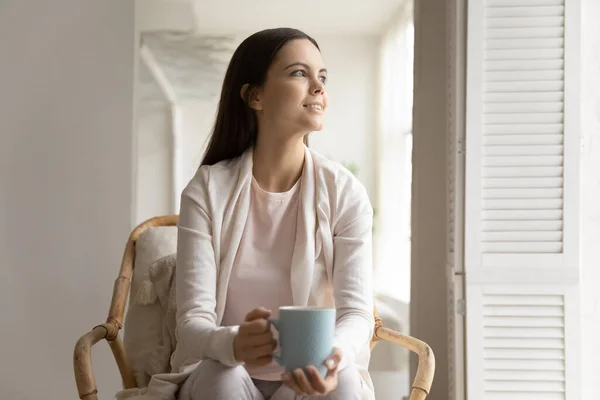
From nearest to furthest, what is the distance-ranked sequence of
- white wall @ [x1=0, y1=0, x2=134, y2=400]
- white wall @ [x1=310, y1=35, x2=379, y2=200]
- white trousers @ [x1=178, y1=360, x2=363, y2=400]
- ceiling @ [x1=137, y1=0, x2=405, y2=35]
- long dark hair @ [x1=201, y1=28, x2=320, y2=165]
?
white trousers @ [x1=178, y1=360, x2=363, y2=400], long dark hair @ [x1=201, y1=28, x2=320, y2=165], white wall @ [x1=0, y1=0, x2=134, y2=400], ceiling @ [x1=137, y1=0, x2=405, y2=35], white wall @ [x1=310, y1=35, x2=379, y2=200]

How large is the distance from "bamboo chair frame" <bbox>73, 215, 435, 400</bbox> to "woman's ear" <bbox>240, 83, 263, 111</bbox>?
0.61 m

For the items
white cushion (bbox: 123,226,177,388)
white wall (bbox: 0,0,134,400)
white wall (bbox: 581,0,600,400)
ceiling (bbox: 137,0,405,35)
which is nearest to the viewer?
white cushion (bbox: 123,226,177,388)

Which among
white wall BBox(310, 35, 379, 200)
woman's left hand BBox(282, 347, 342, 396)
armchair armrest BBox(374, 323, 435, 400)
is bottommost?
armchair armrest BBox(374, 323, 435, 400)

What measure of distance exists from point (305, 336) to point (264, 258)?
0.50 meters

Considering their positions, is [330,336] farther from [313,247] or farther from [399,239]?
[399,239]

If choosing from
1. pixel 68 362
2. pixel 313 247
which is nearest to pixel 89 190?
pixel 68 362

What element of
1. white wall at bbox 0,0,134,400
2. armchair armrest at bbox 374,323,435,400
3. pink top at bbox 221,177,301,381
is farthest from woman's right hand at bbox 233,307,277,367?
white wall at bbox 0,0,134,400

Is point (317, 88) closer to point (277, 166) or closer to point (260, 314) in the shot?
point (277, 166)

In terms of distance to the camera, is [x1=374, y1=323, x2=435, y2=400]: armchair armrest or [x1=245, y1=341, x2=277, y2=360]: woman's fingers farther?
[x1=374, y1=323, x2=435, y2=400]: armchair armrest

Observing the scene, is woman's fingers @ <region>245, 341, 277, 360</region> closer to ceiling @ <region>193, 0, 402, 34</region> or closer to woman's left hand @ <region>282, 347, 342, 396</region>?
woman's left hand @ <region>282, 347, 342, 396</region>

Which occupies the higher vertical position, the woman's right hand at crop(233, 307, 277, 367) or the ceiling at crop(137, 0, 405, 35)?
the ceiling at crop(137, 0, 405, 35)

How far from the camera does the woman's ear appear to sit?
171cm

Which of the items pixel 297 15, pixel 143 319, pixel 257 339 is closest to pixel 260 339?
pixel 257 339

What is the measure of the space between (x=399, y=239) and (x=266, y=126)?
1727 millimetres
